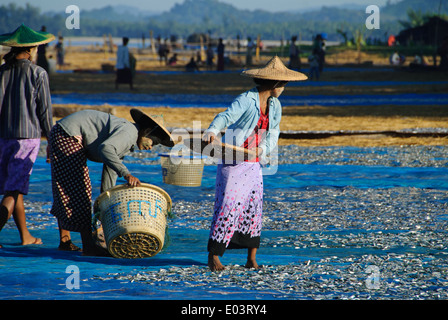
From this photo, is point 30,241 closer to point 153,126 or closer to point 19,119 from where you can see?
point 19,119

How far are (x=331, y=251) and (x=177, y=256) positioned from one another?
4.20 ft

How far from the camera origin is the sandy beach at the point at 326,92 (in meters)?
14.8

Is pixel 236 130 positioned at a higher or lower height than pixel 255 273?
higher

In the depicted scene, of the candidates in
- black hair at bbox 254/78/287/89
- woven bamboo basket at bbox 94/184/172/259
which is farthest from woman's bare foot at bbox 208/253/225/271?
black hair at bbox 254/78/287/89

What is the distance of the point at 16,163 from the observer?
225 inches

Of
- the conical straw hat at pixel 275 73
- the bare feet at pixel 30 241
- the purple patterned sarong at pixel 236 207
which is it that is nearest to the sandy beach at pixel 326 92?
the bare feet at pixel 30 241

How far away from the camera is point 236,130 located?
203 inches

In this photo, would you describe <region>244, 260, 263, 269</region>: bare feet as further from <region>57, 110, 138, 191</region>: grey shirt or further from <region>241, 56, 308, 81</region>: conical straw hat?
<region>241, 56, 308, 81</region>: conical straw hat

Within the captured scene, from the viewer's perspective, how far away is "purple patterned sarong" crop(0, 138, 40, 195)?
5.71 metres

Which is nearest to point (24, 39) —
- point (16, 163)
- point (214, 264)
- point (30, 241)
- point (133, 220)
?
point (16, 163)

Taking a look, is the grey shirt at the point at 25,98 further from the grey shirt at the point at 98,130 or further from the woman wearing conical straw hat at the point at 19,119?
the grey shirt at the point at 98,130

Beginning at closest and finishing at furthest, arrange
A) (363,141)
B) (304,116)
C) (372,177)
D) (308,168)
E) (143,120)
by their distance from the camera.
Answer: (143,120)
(372,177)
(308,168)
(363,141)
(304,116)
